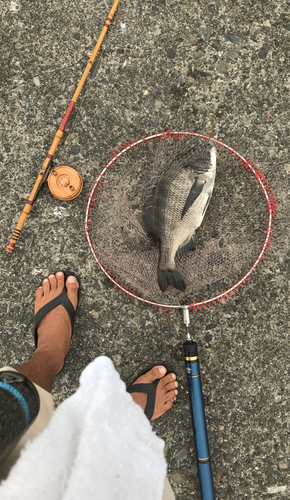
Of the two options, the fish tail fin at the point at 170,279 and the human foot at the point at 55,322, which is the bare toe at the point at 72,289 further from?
the fish tail fin at the point at 170,279

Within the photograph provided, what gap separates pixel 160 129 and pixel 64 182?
746 mm

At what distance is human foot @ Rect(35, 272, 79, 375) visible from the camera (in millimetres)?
2049

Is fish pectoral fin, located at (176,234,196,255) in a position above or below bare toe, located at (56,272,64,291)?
above

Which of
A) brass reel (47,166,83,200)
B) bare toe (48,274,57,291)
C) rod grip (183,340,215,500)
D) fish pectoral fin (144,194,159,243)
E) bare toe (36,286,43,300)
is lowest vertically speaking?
rod grip (183,340,215,500)

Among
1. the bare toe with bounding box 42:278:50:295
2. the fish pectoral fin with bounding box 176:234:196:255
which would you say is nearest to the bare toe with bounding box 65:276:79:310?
the bare toe with bounding box 42:278:50:295

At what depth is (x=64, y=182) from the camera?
2.02 metres

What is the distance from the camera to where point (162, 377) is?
6.90 feet

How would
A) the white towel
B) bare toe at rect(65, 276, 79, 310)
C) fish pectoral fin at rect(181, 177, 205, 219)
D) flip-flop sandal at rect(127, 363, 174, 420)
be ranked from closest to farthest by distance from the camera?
the white towel
fish pectoral fin at rect(181, 177, 205, 219)
flip-flop sandal at rect(127, 363, 174, 420)
bare toe at rect(65, 276, 79, 310)

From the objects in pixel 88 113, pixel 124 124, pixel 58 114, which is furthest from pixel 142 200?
pixel 58 114

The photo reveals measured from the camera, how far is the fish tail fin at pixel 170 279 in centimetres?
182

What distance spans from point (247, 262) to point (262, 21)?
1.63 metres

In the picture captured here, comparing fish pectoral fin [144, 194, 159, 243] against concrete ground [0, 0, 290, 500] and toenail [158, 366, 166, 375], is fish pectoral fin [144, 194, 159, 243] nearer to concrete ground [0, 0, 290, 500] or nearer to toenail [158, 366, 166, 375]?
concrete ground [0, 0, 290, 500]

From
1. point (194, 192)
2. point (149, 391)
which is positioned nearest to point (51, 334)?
point (149, 391)

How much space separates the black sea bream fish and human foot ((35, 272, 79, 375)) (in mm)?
692
